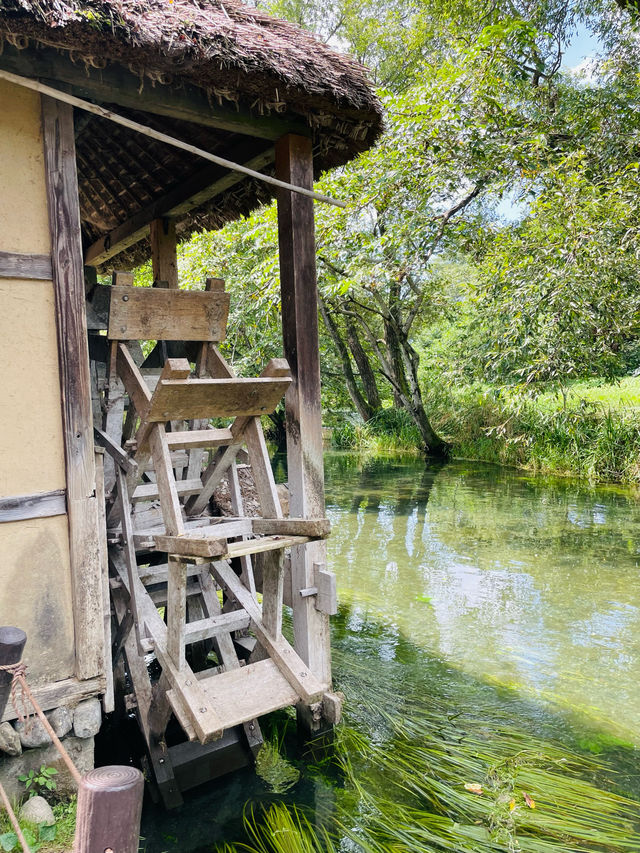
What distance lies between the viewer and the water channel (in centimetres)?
339

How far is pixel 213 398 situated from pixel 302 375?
2.54 feet

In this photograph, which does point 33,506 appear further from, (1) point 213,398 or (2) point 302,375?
(2) point 302,375

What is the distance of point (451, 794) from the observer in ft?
10.3

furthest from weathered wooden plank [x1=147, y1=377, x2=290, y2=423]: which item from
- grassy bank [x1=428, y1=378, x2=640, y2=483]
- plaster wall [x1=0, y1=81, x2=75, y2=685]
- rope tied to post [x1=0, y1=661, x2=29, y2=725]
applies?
grassy bank [x1=428, y1=378, x2=640, y2=483]

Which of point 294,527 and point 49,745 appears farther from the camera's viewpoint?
point 294,527

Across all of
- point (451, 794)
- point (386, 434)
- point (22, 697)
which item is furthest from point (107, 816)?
point (386, 434)

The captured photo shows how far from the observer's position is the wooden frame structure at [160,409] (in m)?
2.86

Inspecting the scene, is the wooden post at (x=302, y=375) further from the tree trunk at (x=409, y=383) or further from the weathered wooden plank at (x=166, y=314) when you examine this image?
the tree trunk at (x=409, y=383)

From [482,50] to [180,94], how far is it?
279 inches

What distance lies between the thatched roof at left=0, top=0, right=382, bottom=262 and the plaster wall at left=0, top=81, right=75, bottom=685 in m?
0.39

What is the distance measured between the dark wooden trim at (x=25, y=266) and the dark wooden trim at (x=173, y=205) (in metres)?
1.74

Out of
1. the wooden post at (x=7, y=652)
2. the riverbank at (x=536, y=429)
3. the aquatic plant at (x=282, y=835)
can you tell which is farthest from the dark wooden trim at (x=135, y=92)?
the riverbank at (x=536, y=429)

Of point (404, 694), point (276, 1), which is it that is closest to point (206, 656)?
point (404, 694)

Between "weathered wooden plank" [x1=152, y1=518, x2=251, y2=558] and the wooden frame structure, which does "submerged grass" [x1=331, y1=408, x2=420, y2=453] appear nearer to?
the wooden frame structure
